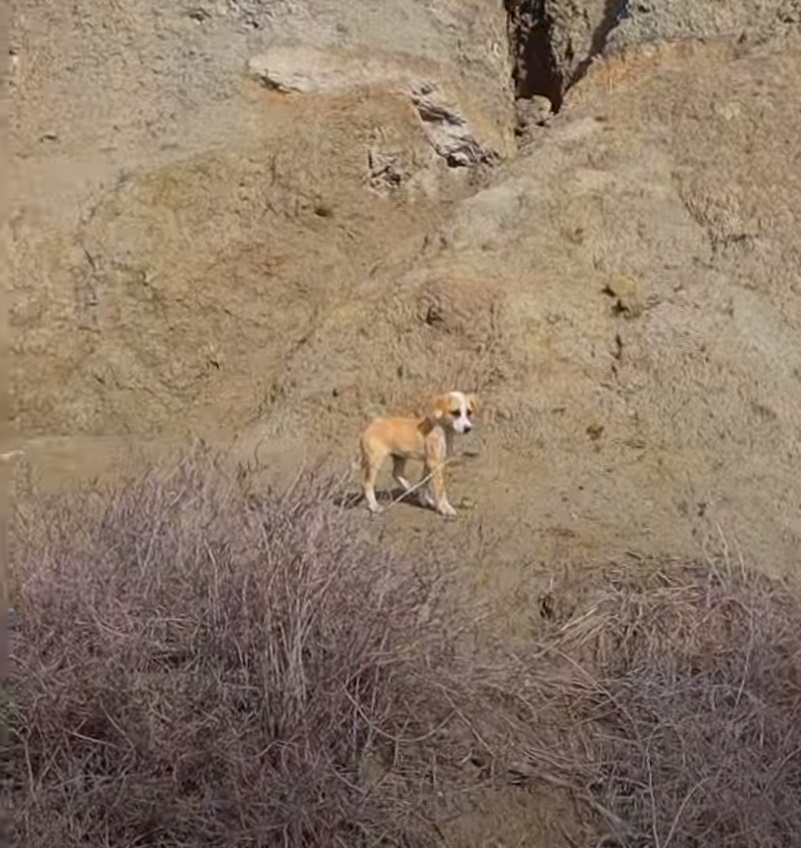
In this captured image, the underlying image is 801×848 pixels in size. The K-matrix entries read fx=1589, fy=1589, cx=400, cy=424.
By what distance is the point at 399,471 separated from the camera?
9375 millimetres

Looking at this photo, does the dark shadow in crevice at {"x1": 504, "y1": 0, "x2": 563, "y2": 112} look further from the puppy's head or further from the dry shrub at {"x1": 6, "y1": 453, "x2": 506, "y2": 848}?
the dry shrub at {"x1": 6, "y1": 453, "x2": 506, "y2": 848}

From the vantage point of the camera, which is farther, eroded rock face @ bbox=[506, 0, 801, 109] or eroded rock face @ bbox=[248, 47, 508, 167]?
eroded rock face @ bbox=[248, 47, 508, 167]

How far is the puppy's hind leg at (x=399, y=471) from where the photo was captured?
9.28 m

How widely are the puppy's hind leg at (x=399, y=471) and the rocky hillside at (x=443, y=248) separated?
30cm

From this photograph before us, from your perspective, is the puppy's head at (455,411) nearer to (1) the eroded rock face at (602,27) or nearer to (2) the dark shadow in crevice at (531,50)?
(1) the eroded rock face at (602,27)

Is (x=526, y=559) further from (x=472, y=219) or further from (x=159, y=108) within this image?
(x=159, y=108)

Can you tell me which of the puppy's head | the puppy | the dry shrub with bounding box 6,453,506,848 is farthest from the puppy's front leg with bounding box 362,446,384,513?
the dry shrub with bounding box 6,453,506,848

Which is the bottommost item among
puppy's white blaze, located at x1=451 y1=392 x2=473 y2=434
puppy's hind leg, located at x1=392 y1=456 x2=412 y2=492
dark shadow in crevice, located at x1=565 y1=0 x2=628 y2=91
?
puppy's hind leg, located at x1=392 y1=456 x2=412 y2=492

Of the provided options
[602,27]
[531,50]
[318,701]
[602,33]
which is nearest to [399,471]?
[318,701]

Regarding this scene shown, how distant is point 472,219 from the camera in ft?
41.1

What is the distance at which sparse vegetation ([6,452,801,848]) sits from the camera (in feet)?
20.9

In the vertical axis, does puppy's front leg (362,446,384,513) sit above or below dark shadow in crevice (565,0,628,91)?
below

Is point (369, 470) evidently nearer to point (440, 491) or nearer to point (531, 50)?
point (440, 491)

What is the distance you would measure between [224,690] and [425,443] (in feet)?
9.13
